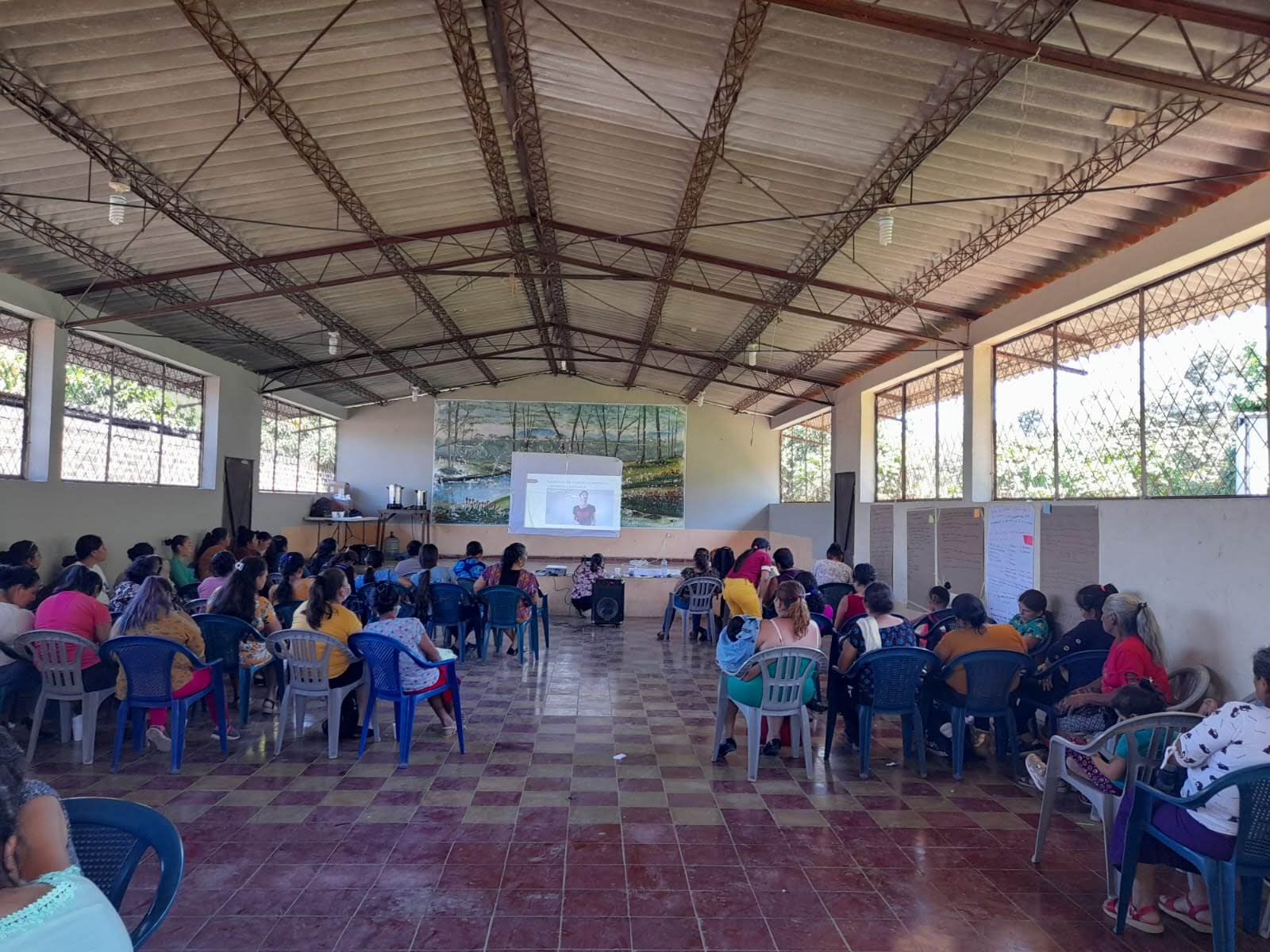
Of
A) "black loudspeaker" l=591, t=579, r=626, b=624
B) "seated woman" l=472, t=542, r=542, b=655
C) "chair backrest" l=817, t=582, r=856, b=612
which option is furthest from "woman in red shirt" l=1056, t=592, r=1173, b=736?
"black loudspeaker" l=591, t=579, r=626, b=624

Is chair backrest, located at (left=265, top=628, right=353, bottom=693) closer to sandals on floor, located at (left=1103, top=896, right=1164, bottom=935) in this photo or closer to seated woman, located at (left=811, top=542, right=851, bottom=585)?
sandals on floor, located at (left=1103, top=896, right=1164, bottom=935)

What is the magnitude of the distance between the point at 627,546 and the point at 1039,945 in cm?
1368

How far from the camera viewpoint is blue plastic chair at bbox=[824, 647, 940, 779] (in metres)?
4.12

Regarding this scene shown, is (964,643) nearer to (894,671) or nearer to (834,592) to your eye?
(894,671)

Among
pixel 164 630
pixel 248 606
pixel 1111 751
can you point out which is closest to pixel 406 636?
pixel 248 606

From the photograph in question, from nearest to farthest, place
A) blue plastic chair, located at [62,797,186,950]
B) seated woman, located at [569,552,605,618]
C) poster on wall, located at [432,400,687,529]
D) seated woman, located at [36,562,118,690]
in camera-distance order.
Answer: blue plastic chair, located at [62,797,186,950] → seated woman, located at [36,562,118,690] → seated woman, located at [569,552,605,618] → poster on wall, located at [432,400,687,529]

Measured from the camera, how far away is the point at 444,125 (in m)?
6.12

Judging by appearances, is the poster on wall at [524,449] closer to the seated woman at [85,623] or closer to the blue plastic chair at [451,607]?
the blue plastic chair at [451,607]

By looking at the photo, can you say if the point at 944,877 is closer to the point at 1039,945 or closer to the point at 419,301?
the point at 1039,945

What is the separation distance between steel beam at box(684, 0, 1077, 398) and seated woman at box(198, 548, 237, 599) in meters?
4.96

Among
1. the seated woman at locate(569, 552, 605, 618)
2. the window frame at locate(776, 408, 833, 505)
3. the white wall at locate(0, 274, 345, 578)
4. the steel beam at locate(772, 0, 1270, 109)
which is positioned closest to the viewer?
the steel beam at locate(772, 0, 1270, 109)

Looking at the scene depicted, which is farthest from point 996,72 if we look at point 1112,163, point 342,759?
point 342,759

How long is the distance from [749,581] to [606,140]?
3870 mm

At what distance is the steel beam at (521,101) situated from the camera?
5016mm
